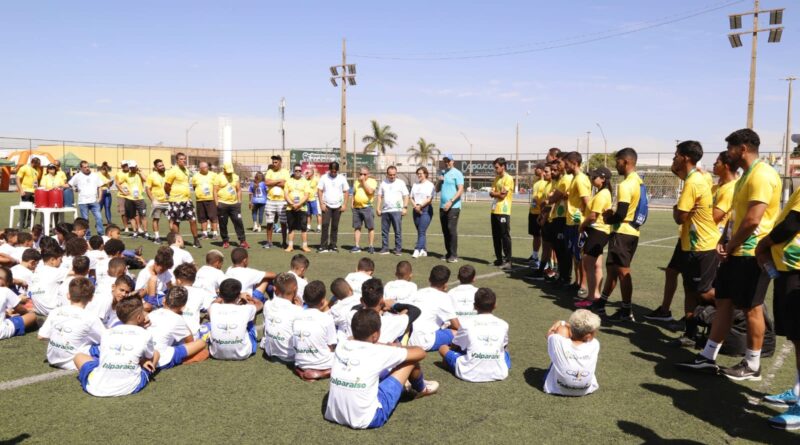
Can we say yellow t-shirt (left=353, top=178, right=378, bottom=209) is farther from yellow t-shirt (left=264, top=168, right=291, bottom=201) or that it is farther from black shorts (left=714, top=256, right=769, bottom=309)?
black shorts (left=714, top=256, right=769, bottom=309)

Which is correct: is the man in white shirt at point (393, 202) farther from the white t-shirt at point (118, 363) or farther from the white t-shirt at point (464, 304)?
the white t-shirt at point (118, 363)

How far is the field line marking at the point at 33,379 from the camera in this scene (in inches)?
184

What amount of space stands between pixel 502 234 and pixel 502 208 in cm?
57

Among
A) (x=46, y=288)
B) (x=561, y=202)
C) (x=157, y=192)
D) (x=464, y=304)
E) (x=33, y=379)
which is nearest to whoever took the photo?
(x=33, y=379)

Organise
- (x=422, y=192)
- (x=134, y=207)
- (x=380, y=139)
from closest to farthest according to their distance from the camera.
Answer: (x=422, y=192), (x=134, y=207), (x=380, y=139)

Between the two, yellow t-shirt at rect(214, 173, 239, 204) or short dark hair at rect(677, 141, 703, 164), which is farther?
yellow t-shirt at rect(214, 173, 239, 204)

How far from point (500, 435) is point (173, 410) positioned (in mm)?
2577

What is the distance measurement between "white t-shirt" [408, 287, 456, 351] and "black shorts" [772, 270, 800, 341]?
115 inches

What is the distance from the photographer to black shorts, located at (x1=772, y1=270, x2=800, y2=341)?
4.03 m

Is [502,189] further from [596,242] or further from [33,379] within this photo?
[33,379]

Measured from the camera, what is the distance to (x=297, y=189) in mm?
12336

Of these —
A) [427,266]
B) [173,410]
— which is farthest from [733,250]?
[427,266]

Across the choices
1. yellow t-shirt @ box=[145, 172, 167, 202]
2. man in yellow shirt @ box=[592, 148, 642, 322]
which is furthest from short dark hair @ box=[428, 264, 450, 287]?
yellow t-shirt @ box=[145, 172, 167, 202]

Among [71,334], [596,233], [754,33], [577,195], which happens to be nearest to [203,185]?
[71,334]
